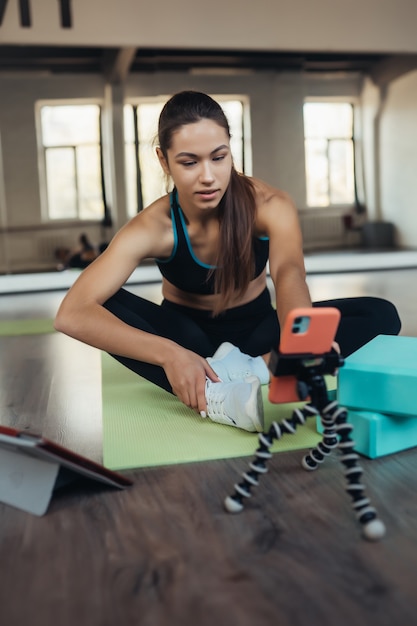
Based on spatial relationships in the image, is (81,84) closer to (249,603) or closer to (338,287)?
(338,287)

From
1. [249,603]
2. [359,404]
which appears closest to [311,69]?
[359,404]

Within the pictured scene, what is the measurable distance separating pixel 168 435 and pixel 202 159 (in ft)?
2.21

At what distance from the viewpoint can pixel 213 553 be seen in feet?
3.63

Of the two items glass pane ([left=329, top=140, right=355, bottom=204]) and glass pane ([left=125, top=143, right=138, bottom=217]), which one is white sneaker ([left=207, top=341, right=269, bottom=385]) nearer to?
glass pane ([left=125, top=143, right=138, bottom=217])

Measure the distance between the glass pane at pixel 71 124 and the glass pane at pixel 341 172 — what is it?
8.54ft

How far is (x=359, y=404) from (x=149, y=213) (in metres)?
0.81

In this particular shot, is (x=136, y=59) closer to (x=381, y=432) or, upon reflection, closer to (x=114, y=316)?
(x=114, y=316)

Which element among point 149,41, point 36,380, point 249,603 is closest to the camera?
point 249,603

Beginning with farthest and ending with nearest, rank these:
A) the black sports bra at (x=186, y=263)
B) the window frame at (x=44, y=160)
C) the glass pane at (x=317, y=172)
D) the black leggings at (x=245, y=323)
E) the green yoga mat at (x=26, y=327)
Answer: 1. the glass pane at (x=317, y=172)
2. the window frame at (x=44, y=160)
3. the green yoga mat at (x=26, y=327)
4. the black leggings at (x=245, y=323)
5. the black sports bra at (x=186, y=263)

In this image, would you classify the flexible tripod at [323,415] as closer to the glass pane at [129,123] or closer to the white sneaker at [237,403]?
the white sneaker at [237,403]

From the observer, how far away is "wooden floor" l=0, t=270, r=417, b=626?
94cm

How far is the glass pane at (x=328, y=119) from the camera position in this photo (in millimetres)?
7719

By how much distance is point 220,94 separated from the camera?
7340 mm

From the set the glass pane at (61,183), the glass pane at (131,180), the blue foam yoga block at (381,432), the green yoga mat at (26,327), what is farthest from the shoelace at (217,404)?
the glass pane at (61,183)
